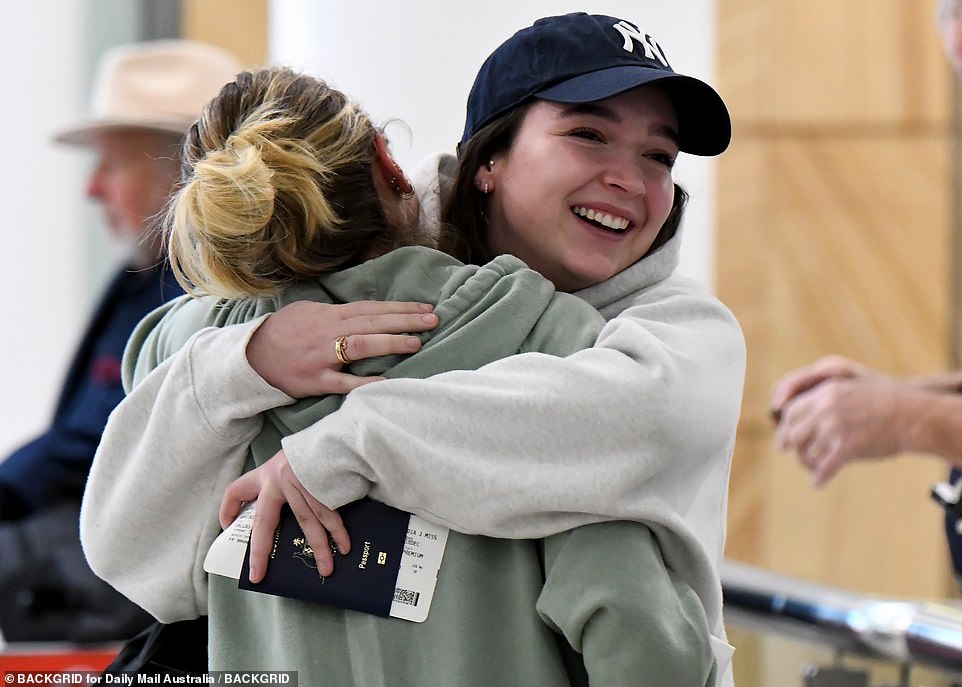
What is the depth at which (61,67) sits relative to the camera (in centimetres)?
525

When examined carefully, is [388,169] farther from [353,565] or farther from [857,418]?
[857,418]

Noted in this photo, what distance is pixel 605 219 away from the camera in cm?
148

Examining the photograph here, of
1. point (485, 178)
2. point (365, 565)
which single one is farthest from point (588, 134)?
point (365, 565)

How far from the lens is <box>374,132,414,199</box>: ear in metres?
1.42

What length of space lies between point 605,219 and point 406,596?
0.50 metres

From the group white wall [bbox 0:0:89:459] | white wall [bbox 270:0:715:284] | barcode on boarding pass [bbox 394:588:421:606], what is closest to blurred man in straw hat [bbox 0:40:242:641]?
white wall [bbox 270:0:715:284]

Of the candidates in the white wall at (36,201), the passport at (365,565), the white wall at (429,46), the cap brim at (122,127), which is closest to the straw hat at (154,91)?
the cap brim at (122,127)

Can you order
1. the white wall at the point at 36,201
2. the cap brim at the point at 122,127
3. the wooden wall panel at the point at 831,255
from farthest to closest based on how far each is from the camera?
the white wall at the point at 36,201, the wooden wall panel at the point at 831,255, the cap brim at the point at 122,127

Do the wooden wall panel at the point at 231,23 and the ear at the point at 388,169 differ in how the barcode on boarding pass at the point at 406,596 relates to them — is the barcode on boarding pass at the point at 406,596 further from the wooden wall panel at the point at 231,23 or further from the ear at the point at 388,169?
the wooden wall panel at the point at 231,23

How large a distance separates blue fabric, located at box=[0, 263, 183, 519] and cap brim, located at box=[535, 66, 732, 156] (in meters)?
1.64

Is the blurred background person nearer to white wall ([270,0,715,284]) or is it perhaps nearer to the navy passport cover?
white wall ([270,0,715,284])

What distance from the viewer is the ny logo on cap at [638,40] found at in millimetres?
1479

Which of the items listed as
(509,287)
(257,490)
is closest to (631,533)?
(509,287)

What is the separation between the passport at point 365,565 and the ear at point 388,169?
0.37 meters
